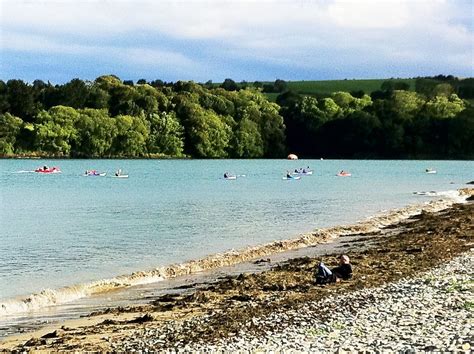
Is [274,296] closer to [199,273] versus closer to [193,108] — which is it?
[199,273]

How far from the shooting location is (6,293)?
20.9 m

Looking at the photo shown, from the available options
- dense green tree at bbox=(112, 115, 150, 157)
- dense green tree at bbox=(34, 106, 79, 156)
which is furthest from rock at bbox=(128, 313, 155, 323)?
dense green tree at bbox=(112, 115, 150, 157)

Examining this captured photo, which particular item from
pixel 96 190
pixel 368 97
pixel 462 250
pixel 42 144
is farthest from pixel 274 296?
pixel 368 97

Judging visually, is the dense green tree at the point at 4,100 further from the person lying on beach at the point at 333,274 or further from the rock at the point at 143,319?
the rock at the point at 143,319

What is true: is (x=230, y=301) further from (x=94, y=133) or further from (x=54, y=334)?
(x=94, y=133)

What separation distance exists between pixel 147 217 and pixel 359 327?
31.1 meters

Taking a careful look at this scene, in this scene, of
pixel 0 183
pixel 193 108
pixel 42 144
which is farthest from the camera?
pixel 193 108

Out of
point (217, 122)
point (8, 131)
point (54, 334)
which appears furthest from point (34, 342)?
point (217, 122)

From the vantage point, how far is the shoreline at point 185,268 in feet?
65.0

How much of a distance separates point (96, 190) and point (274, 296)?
171 feet

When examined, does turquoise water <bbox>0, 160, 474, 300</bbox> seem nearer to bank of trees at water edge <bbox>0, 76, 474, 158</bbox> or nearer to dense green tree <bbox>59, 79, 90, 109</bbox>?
bank of trees at water edge <bbox>0, 76, 474, 158</bbox>

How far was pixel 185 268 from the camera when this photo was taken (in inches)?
997

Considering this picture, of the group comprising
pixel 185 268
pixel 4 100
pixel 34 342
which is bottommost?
pixel 185 268

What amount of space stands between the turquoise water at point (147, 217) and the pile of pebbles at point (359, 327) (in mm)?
8411
